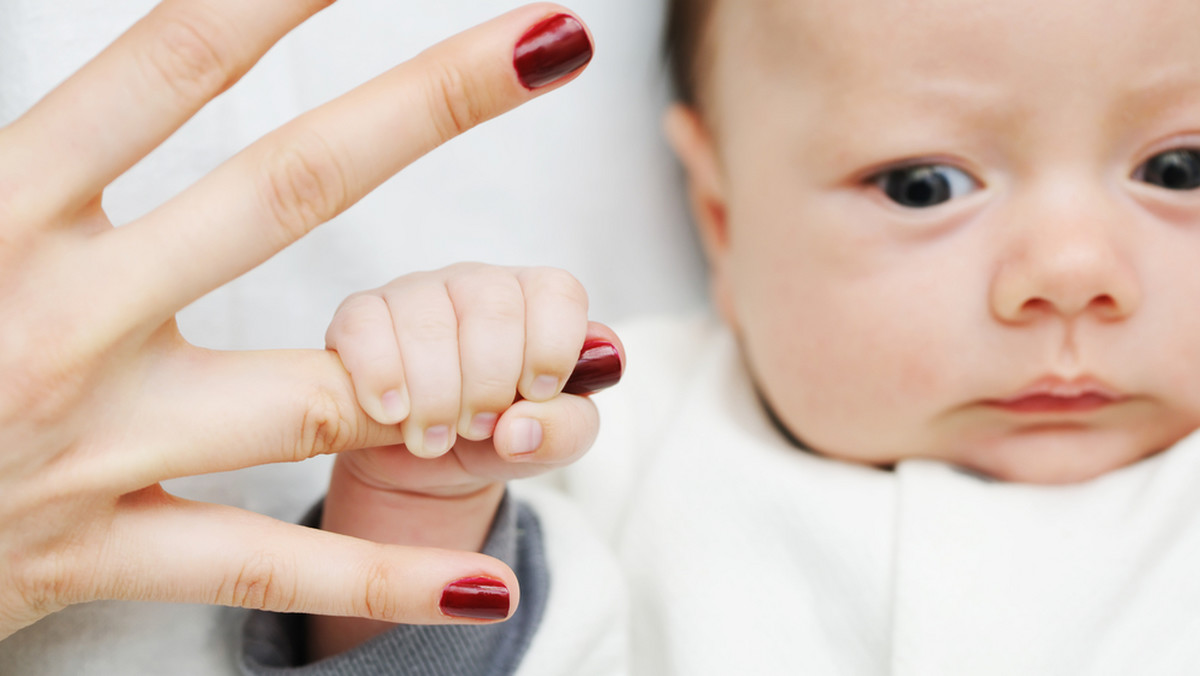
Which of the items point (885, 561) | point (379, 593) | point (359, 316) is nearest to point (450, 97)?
point (359, 316)

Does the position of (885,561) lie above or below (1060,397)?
below

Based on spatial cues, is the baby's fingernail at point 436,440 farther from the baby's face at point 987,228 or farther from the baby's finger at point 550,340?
the baby's face at point 987,228

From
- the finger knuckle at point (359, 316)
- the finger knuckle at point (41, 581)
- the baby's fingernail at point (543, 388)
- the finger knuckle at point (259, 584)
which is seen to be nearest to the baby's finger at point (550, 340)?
the baby's fingernail at point (543, 388)

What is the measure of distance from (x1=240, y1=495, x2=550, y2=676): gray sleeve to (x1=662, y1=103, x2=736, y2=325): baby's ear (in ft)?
1.53

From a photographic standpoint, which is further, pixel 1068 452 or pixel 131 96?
pixel 1068 452

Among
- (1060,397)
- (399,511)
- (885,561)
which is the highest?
(399,511)

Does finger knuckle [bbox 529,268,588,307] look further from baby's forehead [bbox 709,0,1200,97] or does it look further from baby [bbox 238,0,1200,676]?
baby's forehead [bbox 709,0,1200,97]

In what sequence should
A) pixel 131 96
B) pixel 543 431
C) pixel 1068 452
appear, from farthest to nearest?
pixel 1068 452 < pixel 543 431 < pixel 131 96

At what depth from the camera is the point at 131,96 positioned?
23.4 inches

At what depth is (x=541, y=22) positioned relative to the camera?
2.10 feet

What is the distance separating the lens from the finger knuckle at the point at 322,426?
0.65 m

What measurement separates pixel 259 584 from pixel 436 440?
161 mm

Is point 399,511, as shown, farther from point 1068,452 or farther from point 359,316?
point 1068,452

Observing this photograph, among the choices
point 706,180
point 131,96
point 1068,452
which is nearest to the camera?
point 131,96
